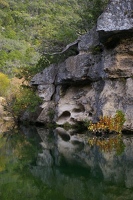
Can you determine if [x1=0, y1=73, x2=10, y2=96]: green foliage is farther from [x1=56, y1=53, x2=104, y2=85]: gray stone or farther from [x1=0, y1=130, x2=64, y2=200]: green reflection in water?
[x1=0, y1=130, x2=64, y2=200]: green reflection in water

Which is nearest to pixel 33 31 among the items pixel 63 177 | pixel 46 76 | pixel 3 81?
pixel 3 81

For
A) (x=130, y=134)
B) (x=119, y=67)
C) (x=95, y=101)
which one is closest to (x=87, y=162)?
(x=130, y=134)

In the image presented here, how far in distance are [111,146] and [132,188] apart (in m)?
5.72

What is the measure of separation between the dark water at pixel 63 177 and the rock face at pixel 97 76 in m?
6.62

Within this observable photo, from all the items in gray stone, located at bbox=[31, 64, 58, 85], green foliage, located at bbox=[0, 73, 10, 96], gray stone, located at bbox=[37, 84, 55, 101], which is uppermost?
green foliage, located at bbox=[0, 73, 10, 96]

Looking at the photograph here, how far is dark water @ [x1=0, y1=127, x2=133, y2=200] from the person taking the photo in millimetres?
6703

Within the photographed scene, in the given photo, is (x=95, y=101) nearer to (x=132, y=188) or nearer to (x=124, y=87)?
(x=124, y=87)

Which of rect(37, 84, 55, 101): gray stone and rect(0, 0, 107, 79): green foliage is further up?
rect(0, 0, 107, 79): green foliage

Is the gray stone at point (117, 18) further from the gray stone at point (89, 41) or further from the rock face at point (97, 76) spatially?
the gray stone at point (89, 41)

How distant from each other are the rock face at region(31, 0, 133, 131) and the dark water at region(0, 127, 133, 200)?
261 inches

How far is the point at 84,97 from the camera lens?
2239cm

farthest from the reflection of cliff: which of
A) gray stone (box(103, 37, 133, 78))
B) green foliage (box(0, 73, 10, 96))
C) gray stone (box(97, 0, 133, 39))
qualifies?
green foliage (box(0, 73, 10, 96))

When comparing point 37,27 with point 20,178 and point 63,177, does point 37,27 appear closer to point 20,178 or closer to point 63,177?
point 20,178

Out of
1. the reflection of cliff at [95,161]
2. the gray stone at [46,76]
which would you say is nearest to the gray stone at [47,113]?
the gray stone at [46,76]
